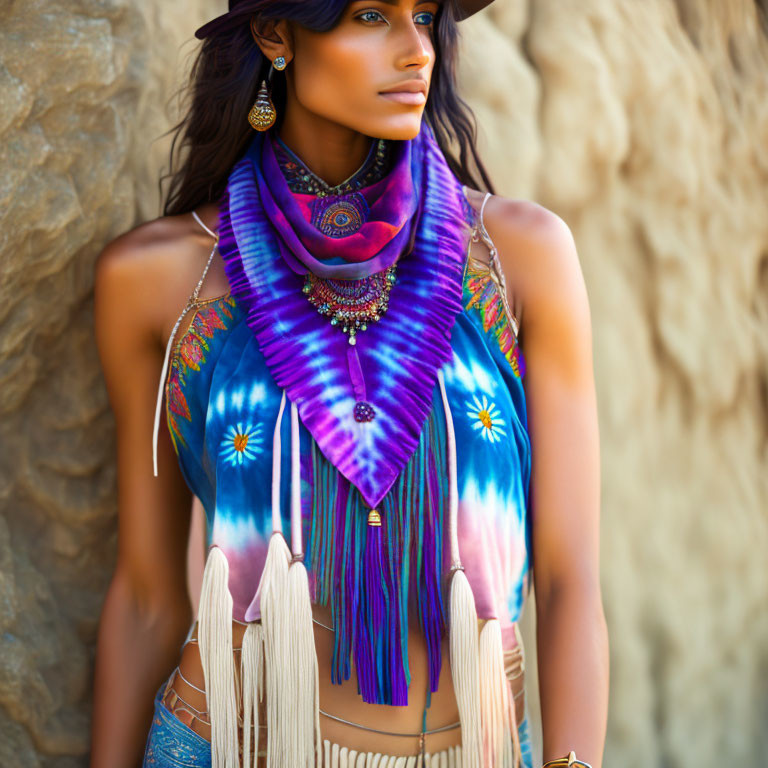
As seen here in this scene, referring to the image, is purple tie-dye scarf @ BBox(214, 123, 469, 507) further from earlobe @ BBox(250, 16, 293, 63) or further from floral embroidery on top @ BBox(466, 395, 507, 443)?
earlobe @ BBox(250, 16, 293, 63)

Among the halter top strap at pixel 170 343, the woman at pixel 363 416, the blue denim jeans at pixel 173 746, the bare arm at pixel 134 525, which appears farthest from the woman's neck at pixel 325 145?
the blue denim jeans at pixel 173 746

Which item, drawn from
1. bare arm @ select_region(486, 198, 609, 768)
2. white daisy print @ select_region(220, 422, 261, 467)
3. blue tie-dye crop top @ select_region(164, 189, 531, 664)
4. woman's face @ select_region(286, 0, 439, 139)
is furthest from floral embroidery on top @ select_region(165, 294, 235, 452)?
bare arm @ select_region(486, 198, 609, 768)

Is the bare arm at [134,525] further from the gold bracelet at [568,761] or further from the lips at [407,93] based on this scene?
the gold bracelet at [568,761]

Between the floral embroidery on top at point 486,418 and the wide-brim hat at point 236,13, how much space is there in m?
0.68

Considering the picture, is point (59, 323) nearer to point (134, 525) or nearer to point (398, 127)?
point (134, 525)

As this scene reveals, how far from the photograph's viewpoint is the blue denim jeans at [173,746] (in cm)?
185

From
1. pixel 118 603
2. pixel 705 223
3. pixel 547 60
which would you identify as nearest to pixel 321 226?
pixel 118 603

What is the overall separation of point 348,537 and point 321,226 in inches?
20.4

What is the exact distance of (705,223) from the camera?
8.77ft

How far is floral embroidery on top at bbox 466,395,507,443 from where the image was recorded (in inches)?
69.8

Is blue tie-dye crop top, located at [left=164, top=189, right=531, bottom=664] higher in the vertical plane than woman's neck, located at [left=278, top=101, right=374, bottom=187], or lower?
lower

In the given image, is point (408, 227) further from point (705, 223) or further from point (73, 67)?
point (705, 223)

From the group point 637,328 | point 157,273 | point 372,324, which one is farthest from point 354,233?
point 637,328

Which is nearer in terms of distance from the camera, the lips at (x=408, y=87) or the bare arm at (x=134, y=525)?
the lips at (x=408, y=87)
